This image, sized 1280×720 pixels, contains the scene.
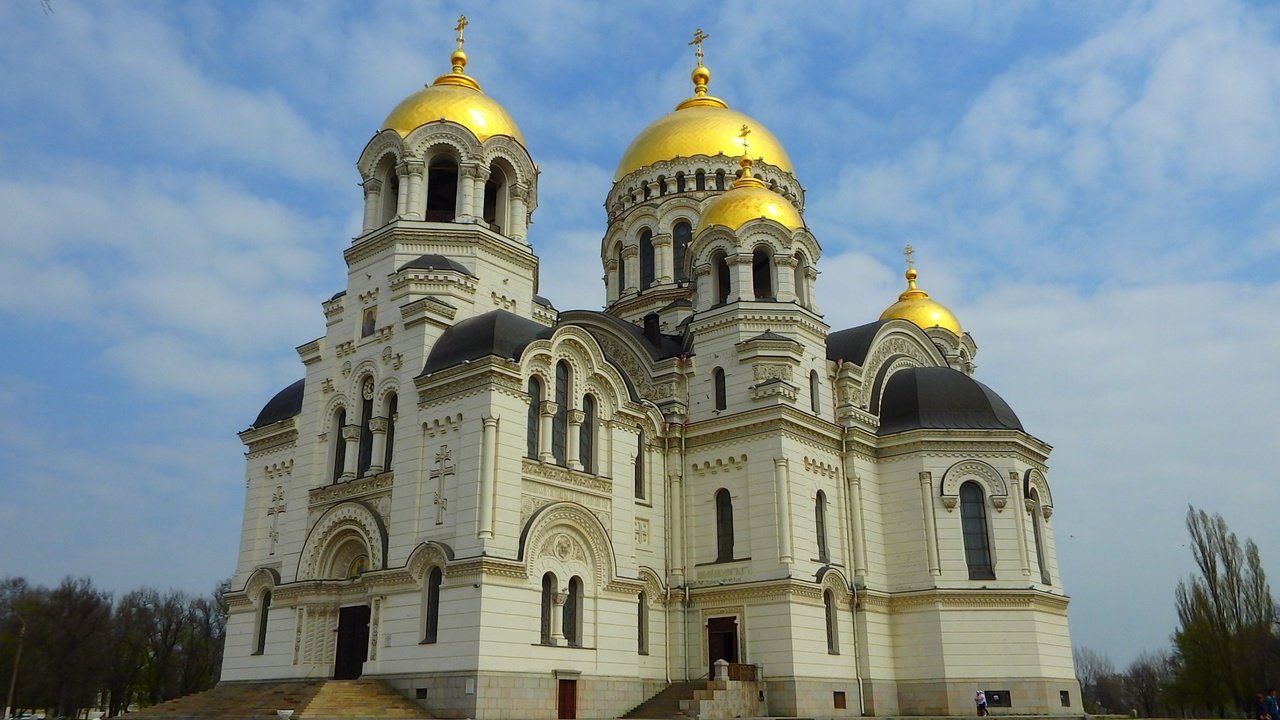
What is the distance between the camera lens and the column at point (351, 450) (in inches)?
906

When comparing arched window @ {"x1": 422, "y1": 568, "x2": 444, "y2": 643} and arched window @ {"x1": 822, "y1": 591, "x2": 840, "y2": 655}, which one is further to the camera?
arched window @ {"x1": 822, "y1": 591, "x2": 840, "y2": 655}

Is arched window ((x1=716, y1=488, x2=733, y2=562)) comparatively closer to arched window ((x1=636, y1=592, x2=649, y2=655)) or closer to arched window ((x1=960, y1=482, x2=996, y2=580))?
arched window ((x1=636, y1=592, x2=649, y2=655))

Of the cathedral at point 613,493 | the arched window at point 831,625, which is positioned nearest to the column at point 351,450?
the cathedral at point 613,493

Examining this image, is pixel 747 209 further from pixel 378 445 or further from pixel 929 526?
pixel 378 445

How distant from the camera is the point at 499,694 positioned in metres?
19.1

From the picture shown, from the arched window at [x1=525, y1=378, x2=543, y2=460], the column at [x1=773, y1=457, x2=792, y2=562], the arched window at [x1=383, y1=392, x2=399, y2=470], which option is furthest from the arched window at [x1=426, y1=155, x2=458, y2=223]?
the column at [x1=773, y1=457, x2=792, y2=562]

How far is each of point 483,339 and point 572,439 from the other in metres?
3.09

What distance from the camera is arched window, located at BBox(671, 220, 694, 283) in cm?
3341

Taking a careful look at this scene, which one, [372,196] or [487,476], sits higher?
[372,196]

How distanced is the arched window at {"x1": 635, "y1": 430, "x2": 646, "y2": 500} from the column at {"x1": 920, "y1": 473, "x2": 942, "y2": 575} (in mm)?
7349

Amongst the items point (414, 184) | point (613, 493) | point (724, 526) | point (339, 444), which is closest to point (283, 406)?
point (339, 444)

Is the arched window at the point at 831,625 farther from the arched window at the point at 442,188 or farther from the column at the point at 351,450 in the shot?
the arched window at the point at 442,188

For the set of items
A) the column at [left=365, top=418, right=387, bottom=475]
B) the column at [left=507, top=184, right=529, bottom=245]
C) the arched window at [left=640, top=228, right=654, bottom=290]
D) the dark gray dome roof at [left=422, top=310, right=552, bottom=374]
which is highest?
the arched window at [left=640, top=228, right=654, bottom=290]

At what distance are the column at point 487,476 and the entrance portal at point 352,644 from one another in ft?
13.1
